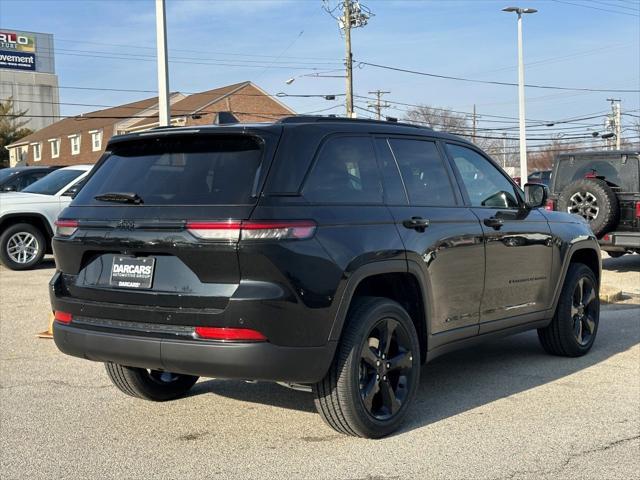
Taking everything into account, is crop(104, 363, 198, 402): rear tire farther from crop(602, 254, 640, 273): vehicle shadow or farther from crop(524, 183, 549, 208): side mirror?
crop(602, 254, 640, 273): vehicle shadow

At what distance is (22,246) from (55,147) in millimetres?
50863

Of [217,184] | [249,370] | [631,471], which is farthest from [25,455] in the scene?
[631,471]

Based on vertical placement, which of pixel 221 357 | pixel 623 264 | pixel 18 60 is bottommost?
pixel 623 264

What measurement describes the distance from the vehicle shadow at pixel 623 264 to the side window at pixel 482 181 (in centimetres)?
835

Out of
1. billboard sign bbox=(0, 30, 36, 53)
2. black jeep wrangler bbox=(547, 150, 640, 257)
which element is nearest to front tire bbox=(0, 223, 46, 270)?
black jeep wrangler bbox=(547, 150, 640, 257)

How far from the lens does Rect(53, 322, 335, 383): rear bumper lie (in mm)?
4070

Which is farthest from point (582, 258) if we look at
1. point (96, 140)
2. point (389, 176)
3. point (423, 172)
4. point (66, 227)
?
point (96, 140)

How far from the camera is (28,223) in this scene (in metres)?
13.2

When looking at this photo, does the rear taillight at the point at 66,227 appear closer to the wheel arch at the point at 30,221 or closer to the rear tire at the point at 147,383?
the rear tire at the point at 147,383

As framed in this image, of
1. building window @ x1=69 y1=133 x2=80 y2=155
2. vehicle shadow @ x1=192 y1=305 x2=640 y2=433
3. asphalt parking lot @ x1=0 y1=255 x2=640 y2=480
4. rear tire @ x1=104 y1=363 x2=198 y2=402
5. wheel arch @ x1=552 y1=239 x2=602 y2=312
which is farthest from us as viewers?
building window @ x1=69 y1=133 x2=80 y2=155

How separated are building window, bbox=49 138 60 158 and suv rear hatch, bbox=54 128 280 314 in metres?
59.0

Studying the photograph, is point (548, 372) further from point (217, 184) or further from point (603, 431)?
point (217, 184)

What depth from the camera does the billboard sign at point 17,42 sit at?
98188 mm

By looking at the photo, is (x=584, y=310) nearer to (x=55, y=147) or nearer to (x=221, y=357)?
(x=221, y=357)
